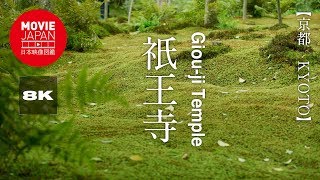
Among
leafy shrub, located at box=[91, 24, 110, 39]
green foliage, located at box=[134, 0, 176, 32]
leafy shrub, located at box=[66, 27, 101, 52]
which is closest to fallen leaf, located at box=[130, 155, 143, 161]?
leafy shrub, located at box=[66, 27, 101, 52]

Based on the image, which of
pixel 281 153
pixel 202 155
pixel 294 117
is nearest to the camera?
pixel 202 155

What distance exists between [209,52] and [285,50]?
0.96 meters

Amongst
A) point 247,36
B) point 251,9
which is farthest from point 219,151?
point 251,9

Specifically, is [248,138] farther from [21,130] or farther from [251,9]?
[251,9]

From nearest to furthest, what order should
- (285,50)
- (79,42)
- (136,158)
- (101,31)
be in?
(136,158), (285,50), (79,42), (101,31)

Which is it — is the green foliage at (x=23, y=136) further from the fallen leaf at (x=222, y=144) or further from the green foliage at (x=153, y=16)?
the green foliage at (x=153, y=16)

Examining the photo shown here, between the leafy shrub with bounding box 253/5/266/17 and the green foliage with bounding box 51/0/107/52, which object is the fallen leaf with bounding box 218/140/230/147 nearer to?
the green foliage with bounding box 51/0/107/52

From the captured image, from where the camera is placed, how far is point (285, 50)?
19.7 ft

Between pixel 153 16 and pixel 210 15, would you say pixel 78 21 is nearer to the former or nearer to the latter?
pixel 210 15

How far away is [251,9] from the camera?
58.2ft

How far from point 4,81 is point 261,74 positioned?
12.7ft

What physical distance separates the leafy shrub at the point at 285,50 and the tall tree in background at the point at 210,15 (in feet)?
16.1

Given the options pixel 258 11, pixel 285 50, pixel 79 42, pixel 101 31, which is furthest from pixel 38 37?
pixel 258 11

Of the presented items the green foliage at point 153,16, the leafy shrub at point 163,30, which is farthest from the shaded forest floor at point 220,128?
the green foliage at point 153,16
